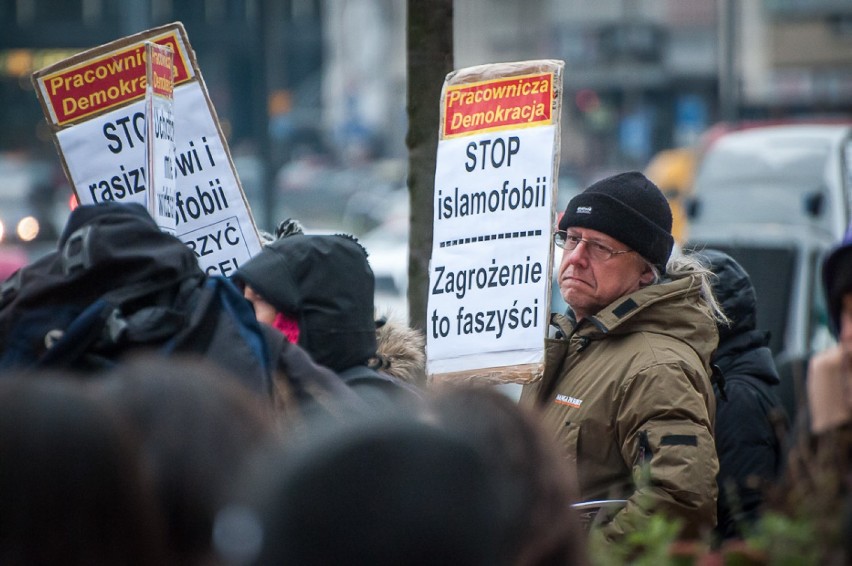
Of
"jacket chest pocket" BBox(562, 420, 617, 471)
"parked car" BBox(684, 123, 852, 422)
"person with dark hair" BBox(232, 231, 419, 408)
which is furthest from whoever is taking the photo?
"parked car" BBox(684, 123, 852, 422)

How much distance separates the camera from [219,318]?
274 centimetres

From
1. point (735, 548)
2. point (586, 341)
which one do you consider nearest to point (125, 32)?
point (586, 341)

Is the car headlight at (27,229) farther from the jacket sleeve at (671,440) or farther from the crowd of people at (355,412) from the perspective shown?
the jacket sleeve at (671,440)

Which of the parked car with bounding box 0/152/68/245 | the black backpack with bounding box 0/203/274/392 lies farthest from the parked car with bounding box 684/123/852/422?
the parked car with bounding box 0/152/68/245

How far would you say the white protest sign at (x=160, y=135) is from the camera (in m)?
3.64

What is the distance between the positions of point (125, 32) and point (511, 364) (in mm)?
8788

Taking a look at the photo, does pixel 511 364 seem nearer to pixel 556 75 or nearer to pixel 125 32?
pixel 556 75

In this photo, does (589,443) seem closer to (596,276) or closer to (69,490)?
(596,276)

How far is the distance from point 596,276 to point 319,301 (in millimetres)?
1061

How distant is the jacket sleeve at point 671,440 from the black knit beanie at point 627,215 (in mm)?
483

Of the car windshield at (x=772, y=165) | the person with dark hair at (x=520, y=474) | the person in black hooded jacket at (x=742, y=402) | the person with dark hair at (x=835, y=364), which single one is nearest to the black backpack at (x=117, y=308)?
the person with dark hair at (x=520, y=474)

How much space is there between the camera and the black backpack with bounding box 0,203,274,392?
2.62 m

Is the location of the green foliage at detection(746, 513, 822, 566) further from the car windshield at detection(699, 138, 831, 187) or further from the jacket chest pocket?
the car windshield at detection(699, 138, 831, 187)

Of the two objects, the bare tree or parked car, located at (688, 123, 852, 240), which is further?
parked car, located at (688, 123, 852, 240)
